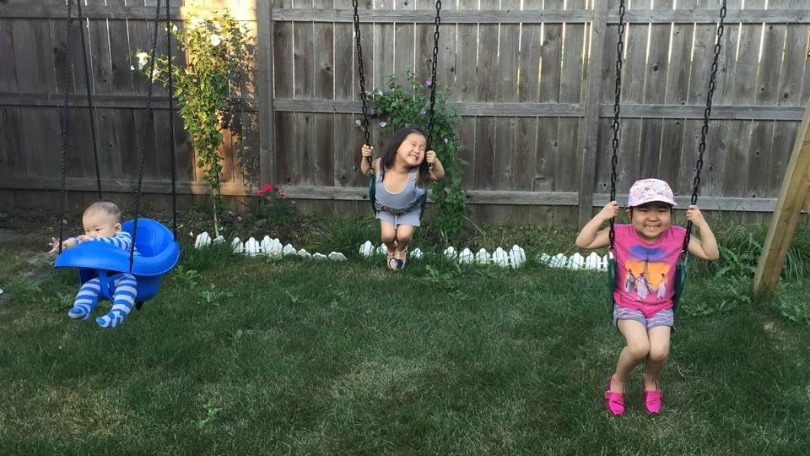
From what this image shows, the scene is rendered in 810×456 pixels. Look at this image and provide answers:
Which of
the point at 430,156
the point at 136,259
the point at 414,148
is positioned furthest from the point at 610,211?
the point at 136,259

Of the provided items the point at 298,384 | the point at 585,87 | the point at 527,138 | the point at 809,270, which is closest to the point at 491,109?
the point at 527,138

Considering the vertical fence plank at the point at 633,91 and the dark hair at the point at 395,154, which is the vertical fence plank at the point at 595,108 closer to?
the vertical fence plank at the point at 633,91

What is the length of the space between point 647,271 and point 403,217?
189cm

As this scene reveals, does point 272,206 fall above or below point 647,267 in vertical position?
below

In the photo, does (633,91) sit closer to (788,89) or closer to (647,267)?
(788,89)

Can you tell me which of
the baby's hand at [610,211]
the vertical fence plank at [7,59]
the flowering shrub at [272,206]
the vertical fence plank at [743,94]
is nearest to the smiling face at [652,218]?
the baby's hand at [610,211]

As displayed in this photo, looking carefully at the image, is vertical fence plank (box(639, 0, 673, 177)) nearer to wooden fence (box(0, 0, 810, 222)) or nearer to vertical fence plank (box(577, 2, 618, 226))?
wooden fence (box(0, 0, 810, 222))

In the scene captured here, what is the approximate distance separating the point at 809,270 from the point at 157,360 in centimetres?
463

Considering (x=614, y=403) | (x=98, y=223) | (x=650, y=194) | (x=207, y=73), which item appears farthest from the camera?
(x=207, y=73)

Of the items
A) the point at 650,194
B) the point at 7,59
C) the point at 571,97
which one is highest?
the point at 7,59

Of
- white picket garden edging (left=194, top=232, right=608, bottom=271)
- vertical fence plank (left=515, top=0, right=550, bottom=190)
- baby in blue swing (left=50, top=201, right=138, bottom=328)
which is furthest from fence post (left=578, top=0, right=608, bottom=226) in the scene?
baby in blue swing (left=50, top=201, right=138, bottom=328)

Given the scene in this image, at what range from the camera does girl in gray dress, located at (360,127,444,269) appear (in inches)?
175

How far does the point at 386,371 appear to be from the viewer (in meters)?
3.63

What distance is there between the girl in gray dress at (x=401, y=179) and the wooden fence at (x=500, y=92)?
1899mm
